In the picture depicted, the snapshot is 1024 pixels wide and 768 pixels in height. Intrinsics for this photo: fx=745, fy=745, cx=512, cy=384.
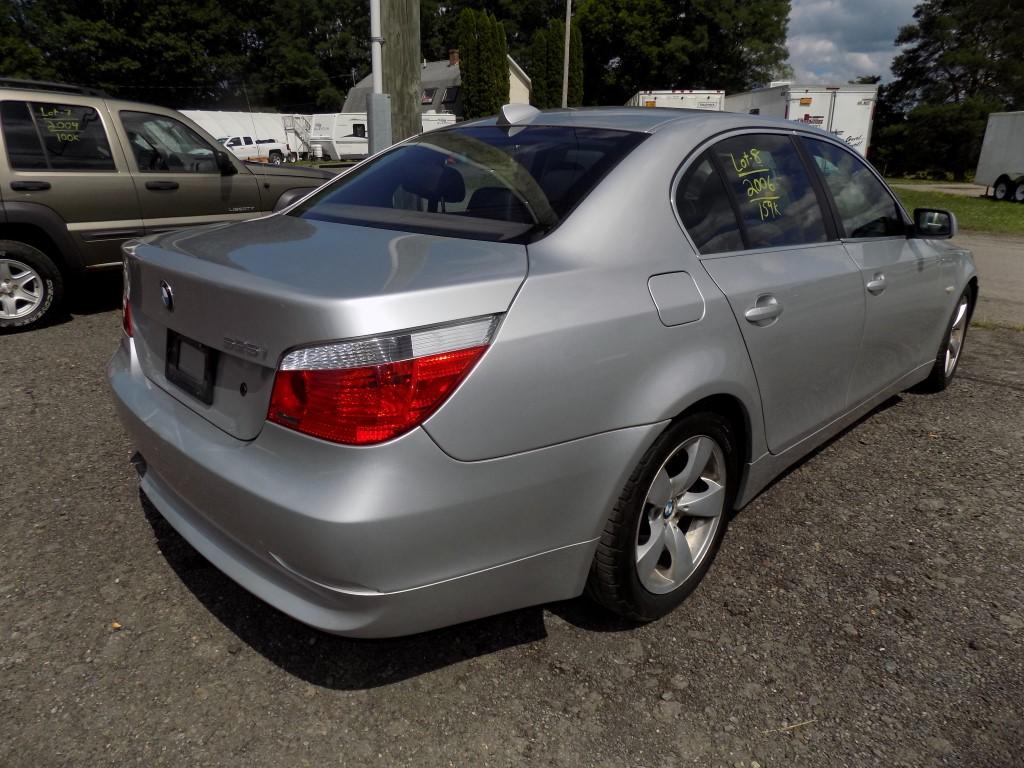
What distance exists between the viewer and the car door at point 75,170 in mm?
5727

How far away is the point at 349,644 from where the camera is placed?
2346 mm

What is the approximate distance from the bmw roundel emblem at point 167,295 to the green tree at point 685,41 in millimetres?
59960

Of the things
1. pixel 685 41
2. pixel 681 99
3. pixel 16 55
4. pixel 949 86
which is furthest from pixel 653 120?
pixel 16 55

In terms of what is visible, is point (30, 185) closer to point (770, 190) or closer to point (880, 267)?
point (770, 190)

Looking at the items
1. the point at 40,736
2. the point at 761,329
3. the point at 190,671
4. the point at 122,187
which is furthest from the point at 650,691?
the point at 122,187

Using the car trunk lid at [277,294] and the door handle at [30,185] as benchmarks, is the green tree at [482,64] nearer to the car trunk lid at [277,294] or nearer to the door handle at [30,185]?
the door handle at [30,185]

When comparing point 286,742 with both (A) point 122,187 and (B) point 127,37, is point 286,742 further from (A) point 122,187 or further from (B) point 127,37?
(B) point 127,37

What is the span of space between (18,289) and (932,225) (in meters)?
6.28

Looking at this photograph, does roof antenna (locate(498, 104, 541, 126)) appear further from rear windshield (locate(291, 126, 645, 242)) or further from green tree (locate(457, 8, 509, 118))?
green tree (locate(457, 8, 509, 118))

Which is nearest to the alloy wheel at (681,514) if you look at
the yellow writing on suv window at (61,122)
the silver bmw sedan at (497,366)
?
the silver bmw sedan at (497,366)

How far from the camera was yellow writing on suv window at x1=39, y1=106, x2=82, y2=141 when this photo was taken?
19.3ft

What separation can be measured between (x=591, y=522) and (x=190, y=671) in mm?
1266

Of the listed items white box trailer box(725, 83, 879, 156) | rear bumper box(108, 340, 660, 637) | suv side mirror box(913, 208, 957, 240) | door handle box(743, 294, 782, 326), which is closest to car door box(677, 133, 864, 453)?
door handle box(743, 294, 782, 326)

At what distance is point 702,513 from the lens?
2.51 metres
